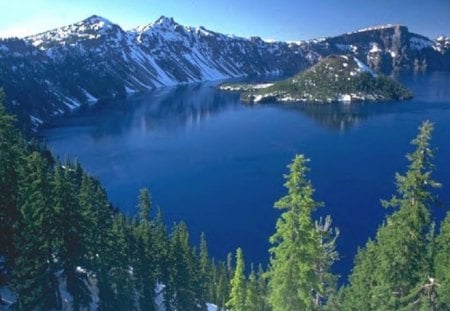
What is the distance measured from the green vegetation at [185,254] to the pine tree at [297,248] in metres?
0.06

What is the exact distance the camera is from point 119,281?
172 feet

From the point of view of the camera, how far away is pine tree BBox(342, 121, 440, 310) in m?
26.3

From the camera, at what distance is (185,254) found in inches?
2581

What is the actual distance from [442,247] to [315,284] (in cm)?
1432

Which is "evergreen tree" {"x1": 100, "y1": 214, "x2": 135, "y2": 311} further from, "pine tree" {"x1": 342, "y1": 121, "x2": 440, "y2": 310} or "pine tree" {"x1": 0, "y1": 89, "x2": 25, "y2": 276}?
"pine tree" {"x1": 342, "y1": 121, "x2": 440, "y2": 310}

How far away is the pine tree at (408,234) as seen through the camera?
1037 inches

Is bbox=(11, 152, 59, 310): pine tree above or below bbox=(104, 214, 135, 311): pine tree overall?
above

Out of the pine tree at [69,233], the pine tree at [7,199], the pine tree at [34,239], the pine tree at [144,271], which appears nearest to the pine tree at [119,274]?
the pine tree at [144,271]

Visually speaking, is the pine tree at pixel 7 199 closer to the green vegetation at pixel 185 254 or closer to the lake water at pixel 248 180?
the green vegetation at pixel 185 254

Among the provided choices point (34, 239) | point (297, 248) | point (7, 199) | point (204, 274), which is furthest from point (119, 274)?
point (297, 248)

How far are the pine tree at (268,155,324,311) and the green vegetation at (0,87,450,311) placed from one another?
0.06 m

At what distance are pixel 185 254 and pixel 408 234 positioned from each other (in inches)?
1664

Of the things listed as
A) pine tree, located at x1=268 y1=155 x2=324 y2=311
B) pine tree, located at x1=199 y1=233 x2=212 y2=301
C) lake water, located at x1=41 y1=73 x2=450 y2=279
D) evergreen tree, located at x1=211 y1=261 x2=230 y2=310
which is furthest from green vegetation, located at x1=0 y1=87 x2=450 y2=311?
lake water, located at x1=41 y1=73 x2=450 y2=279

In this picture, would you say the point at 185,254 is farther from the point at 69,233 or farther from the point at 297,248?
the point at 297,248
